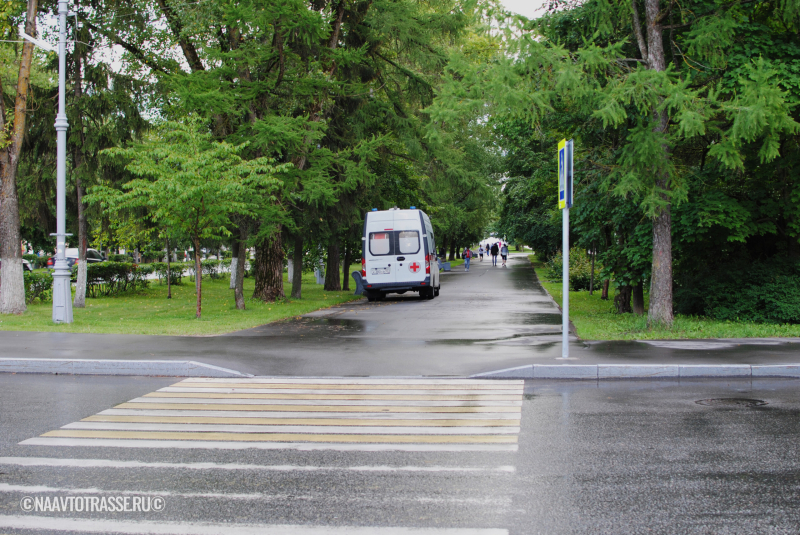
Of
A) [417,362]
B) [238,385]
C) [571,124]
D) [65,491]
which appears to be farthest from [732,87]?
[65,491]

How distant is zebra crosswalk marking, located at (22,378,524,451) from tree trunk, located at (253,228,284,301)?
14796 millimetres

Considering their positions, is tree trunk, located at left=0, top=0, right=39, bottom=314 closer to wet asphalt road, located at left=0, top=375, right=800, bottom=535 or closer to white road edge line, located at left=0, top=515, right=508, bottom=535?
wet asphalt road, located at left=0, top=375, right=800, bottom=535

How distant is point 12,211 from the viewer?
1927cm

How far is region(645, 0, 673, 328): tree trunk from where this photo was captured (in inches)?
547

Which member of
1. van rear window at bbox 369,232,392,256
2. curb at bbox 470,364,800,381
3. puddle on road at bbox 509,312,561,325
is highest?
van rear window at bbox 369,232,392,256

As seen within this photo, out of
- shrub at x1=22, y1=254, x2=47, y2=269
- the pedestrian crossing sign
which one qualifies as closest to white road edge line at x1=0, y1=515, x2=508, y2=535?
the pedestrian crossing sign

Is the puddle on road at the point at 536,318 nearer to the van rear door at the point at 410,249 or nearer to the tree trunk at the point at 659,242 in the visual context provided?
the tree trunk at the point at 659,242

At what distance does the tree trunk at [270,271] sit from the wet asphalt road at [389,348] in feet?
24.5

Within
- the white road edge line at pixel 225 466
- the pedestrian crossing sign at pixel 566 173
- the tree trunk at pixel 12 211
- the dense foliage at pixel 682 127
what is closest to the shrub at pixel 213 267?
the tree trunk at pixel 12 211

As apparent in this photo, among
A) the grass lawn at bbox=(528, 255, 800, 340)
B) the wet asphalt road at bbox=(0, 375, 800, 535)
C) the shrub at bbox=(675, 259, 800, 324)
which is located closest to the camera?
the wet asphalt road at bbox=(0, 375, 800, 535)

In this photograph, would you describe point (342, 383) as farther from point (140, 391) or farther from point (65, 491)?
point (65, 491)

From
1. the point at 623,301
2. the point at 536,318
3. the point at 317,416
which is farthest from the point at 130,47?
the point at 317,416

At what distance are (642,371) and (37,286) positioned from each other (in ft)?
72.8

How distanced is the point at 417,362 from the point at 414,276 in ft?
45.6
